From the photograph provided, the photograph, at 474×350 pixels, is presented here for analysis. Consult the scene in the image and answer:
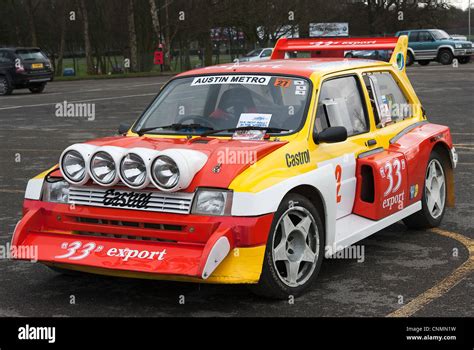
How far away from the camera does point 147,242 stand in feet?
17.1

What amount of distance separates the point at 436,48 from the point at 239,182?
41.8m

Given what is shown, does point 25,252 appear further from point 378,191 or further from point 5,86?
point 5,86

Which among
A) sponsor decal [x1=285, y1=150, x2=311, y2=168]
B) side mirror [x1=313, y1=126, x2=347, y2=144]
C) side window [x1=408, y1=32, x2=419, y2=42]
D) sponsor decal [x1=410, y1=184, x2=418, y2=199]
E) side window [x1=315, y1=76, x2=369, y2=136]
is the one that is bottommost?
side window [x1=408, y1=32, x2=419, y2=42]

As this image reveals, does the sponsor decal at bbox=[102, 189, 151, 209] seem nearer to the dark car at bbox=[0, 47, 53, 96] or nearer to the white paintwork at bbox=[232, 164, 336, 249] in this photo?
the white paintwork at bbox=[232, 164, 336, 249]

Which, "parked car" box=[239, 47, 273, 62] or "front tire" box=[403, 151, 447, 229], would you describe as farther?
"parked car" box=[239, 47, 273, 62]

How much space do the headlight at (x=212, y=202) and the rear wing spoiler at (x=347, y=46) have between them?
3.28 metres

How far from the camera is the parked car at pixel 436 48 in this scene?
44.3 meters

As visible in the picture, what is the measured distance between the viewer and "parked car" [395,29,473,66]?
44.3m

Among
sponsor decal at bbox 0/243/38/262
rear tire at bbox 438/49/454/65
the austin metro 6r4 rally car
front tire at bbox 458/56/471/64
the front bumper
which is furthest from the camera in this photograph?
front tire at bbox 458/56/471/64

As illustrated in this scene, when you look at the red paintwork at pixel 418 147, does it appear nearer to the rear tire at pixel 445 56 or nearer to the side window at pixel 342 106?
the side window at pixel 342 106

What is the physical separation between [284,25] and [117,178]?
5844 cm

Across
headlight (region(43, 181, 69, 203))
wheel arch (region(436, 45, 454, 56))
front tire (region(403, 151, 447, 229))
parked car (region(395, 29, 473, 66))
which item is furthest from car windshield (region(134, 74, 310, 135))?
wheel arch (region(436, 45, 454, 56))

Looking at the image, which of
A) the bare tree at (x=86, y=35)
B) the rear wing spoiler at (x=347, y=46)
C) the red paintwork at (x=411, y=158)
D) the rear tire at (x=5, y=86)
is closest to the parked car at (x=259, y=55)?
the bare tree at (x=86, y=35)
